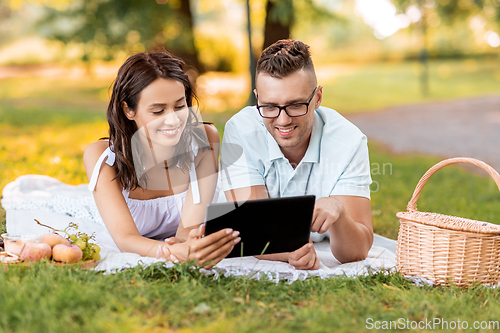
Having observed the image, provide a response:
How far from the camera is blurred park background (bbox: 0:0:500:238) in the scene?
26.1 ft

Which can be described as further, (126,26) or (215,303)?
(126,26)

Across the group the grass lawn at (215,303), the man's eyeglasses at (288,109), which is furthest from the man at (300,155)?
the grass lawn at (215,303)

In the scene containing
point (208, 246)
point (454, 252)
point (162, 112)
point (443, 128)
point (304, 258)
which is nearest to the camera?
point (208, 246)

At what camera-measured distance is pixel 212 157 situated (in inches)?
140

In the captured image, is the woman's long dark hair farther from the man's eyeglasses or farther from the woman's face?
the man's eyeglasses

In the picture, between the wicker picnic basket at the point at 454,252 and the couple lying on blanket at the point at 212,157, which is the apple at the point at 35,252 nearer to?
the couple lying on blanket at the point at 212,157

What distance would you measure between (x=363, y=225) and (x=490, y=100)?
60.8 ft

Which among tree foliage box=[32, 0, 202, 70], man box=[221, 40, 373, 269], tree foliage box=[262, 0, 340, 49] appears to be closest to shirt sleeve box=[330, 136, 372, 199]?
man box=[221, 40, 373, 269]

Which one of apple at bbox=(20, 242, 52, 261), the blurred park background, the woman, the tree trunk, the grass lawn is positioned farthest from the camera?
the tree trunk

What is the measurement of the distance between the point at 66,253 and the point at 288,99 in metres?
1.65

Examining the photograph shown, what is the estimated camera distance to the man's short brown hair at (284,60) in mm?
3012

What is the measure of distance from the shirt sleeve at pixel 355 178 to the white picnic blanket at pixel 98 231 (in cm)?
48

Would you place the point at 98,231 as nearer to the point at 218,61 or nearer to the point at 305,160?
the point at 305,160

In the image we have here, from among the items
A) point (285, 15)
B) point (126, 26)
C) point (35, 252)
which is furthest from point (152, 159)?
point (126, 26)
